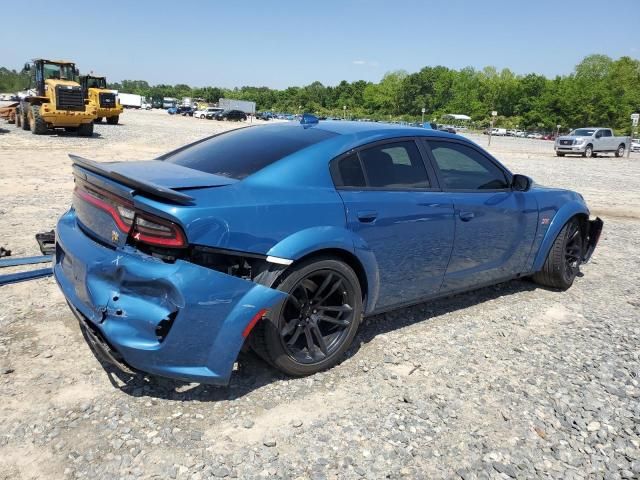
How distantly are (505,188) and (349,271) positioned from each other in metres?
1.96

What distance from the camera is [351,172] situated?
11.0ft

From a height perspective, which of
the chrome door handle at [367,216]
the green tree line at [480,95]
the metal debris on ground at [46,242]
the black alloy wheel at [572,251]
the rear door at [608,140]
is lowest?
the metal debris on ground at [46,242]

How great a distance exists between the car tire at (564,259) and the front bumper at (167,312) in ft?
10.8

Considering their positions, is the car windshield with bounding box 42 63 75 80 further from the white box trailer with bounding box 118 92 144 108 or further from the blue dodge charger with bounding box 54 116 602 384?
the white box trailer with bounding box 118 92 144 108

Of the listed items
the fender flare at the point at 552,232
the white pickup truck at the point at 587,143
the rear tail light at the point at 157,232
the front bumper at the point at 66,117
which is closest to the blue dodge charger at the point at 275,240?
the rear tail light at the point at 157,232

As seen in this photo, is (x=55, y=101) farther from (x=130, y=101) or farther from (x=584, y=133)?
(x=130, y=101)

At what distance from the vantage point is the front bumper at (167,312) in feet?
8.34

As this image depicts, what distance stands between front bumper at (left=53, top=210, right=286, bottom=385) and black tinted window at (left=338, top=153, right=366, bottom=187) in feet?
3.14

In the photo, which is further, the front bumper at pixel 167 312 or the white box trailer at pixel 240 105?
the white box trailer at pixel 240 105

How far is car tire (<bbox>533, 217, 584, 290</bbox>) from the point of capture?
4.92m

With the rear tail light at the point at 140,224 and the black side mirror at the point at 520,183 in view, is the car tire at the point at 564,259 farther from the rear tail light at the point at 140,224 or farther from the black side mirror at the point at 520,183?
the rear tail light at the point at 140,224

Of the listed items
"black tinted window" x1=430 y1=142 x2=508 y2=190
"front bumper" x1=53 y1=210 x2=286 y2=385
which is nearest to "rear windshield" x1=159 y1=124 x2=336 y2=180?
"front bumper" x1=53 y1=210 x2=286 y2=385

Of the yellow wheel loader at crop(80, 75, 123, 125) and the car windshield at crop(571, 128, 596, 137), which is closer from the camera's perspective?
the yellow wheel loader at crop(80, 75, 123, 125)

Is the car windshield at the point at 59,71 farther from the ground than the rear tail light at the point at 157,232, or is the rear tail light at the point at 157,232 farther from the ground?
the car windshield at the point at 59,71
